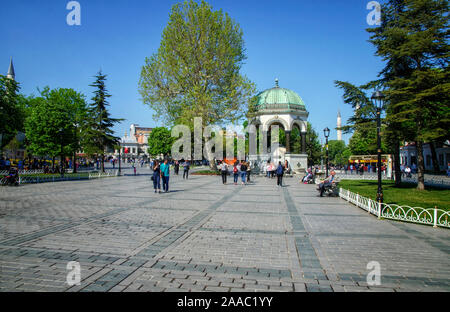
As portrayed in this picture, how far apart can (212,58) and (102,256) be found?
26.0 meters

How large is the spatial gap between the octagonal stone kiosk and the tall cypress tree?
55.5ft

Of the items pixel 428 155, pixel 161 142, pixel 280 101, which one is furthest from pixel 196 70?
pixel 161 142

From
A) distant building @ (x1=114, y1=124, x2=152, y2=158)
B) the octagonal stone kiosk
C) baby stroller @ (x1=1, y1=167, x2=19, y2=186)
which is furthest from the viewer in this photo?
distant building @ (x1=114, y1=124, x2=152, y2=158)

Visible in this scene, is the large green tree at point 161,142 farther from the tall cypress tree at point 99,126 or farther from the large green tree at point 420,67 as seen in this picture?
the large green tree at point 420,67

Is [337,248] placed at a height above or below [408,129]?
below

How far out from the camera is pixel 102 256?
4641 mm

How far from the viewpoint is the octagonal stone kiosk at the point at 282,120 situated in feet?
110

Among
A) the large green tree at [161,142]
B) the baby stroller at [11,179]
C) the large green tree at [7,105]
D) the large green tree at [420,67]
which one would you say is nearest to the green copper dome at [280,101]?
the large green tree at [420,67]

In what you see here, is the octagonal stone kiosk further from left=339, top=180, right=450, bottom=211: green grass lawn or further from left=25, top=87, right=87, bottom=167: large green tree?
left=25, top=87, right=87, bottom=167: large green tree

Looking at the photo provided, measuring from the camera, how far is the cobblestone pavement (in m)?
3.70

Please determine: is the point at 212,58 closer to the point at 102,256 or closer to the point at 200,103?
the point at 200,103

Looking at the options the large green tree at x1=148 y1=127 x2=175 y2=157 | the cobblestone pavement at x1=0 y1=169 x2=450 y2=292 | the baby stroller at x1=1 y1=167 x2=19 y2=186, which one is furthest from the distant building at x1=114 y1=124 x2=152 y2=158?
the cobblestone pavement at x1=0 y1=169 x2=450 y2=292

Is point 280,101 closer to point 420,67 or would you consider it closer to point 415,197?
point 420,67
